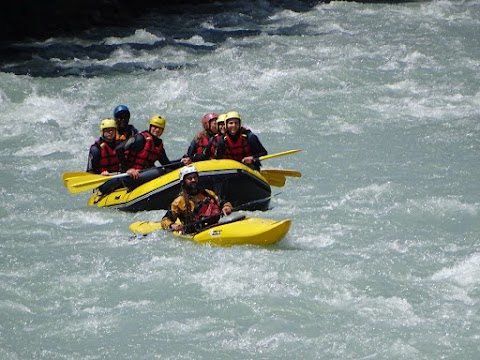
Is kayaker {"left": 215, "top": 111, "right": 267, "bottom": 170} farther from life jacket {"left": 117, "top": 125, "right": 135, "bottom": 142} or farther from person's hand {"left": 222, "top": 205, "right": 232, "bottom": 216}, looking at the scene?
person's hand {"left": 222, "top": 205, "right": 232, "bottom": 216}

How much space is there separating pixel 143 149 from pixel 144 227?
1442 mm

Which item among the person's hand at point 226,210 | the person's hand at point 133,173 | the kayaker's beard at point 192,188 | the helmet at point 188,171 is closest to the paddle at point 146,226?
the person's hand at point 226,210

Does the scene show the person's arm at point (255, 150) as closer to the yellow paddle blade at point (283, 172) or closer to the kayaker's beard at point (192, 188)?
the yellow paddle blade at point (283, 172)

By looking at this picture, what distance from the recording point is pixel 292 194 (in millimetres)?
10828

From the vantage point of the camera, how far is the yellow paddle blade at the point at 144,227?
9086mm

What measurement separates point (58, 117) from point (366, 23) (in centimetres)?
864

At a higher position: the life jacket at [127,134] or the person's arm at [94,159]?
the life jacket at [127,134]

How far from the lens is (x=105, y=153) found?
414 inches

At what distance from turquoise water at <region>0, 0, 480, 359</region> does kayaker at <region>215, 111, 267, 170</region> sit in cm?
57

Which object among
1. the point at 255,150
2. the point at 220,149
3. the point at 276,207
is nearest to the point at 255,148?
the point at 255,150

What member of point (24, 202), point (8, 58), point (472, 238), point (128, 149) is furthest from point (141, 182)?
point (8, 58)

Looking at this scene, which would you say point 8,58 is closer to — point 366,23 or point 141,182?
point 366,23

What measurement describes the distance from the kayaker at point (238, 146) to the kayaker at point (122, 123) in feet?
3.53

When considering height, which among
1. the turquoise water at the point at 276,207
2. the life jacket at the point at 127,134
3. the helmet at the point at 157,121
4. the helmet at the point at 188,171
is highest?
the helmet at the point at 157,121
